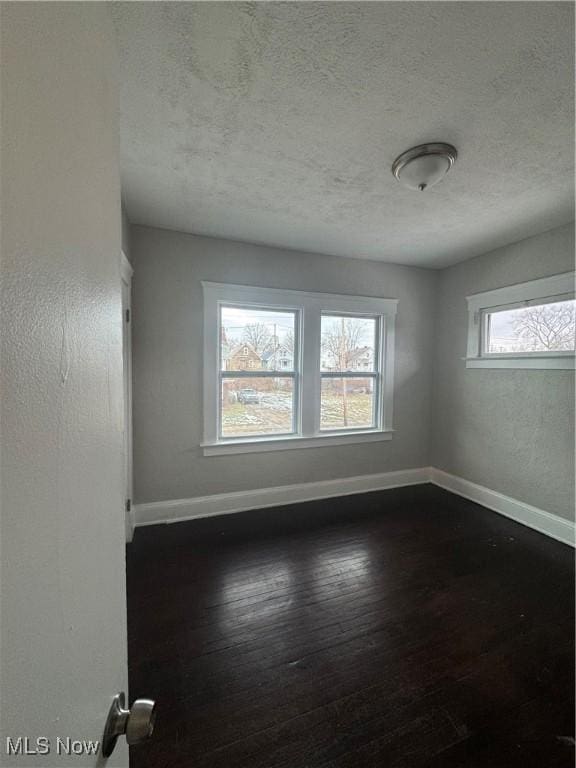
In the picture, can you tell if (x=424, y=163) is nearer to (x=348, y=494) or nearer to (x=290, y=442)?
(x=290, y=442)

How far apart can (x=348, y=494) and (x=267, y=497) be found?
939 millimetres

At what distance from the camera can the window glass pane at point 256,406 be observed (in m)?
3.04

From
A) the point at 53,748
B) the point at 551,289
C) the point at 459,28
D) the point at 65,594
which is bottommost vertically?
the point at 53,748

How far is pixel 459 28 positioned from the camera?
42.4 inches

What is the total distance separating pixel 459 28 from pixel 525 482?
10.6 ft

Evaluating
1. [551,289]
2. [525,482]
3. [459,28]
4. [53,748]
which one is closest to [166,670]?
[53,748]

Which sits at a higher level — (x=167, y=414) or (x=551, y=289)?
(x=551, y=289)

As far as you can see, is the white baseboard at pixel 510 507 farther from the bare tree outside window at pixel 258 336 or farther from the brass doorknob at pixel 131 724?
the brass doorknob at pixel 131 724

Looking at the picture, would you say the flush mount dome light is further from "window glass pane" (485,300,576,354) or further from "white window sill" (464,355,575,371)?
"white window sill" (464,355,575,371)

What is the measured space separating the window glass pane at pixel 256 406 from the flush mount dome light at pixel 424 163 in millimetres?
1972

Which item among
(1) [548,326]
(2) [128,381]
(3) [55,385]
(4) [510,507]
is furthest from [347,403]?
(3) [55,385]

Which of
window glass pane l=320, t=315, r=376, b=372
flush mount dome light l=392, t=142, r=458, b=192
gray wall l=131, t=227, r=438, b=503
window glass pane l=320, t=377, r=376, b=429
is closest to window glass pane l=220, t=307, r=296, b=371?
gray wall l=131, t=227, r=438, b=503

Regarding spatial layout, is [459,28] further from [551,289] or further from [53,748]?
[551,289]

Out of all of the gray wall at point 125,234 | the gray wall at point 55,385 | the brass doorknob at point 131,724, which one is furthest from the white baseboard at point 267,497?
the brass doorknob at point 131,724
